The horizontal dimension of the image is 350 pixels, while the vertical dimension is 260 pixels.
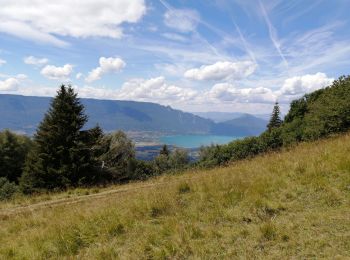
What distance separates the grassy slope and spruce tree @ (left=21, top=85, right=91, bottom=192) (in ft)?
78.7

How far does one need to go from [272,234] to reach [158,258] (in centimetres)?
195

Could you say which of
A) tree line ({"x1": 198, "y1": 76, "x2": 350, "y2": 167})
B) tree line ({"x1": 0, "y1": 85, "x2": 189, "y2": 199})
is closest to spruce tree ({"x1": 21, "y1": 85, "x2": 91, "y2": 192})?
tree line ({"x1": 0, "y1": 85, "x2": 189, "y2": 199})

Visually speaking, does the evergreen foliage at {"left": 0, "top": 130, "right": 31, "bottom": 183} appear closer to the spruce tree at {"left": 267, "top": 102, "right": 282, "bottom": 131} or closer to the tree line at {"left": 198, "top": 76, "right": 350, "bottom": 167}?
the tree line at {"left": 198, "top": 76, "right": 350, "bottom": 167}

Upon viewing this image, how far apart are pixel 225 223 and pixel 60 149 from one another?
29.4 meters

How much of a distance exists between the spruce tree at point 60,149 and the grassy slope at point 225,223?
78.7 ft

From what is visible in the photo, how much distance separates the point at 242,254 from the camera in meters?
4.70

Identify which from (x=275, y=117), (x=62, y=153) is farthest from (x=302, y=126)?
(x=275, y=117)

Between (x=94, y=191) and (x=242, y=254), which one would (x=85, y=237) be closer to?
(x=242, y=254)

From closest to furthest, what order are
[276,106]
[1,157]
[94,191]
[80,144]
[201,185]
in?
[201,185] < [94,191] < [80,144] < [1,157] < [276,106]

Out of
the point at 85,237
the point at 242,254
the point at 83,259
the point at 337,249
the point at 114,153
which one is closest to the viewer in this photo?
the point at 337,249

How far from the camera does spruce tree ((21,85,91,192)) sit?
3136 cm

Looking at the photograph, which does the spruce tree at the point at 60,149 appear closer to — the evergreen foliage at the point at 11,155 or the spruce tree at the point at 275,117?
the evergreen foliage at the point at 11,155

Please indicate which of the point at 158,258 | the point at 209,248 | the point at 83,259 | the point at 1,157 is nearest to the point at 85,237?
the point at 83,259

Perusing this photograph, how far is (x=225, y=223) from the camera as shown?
6047 millimetres
